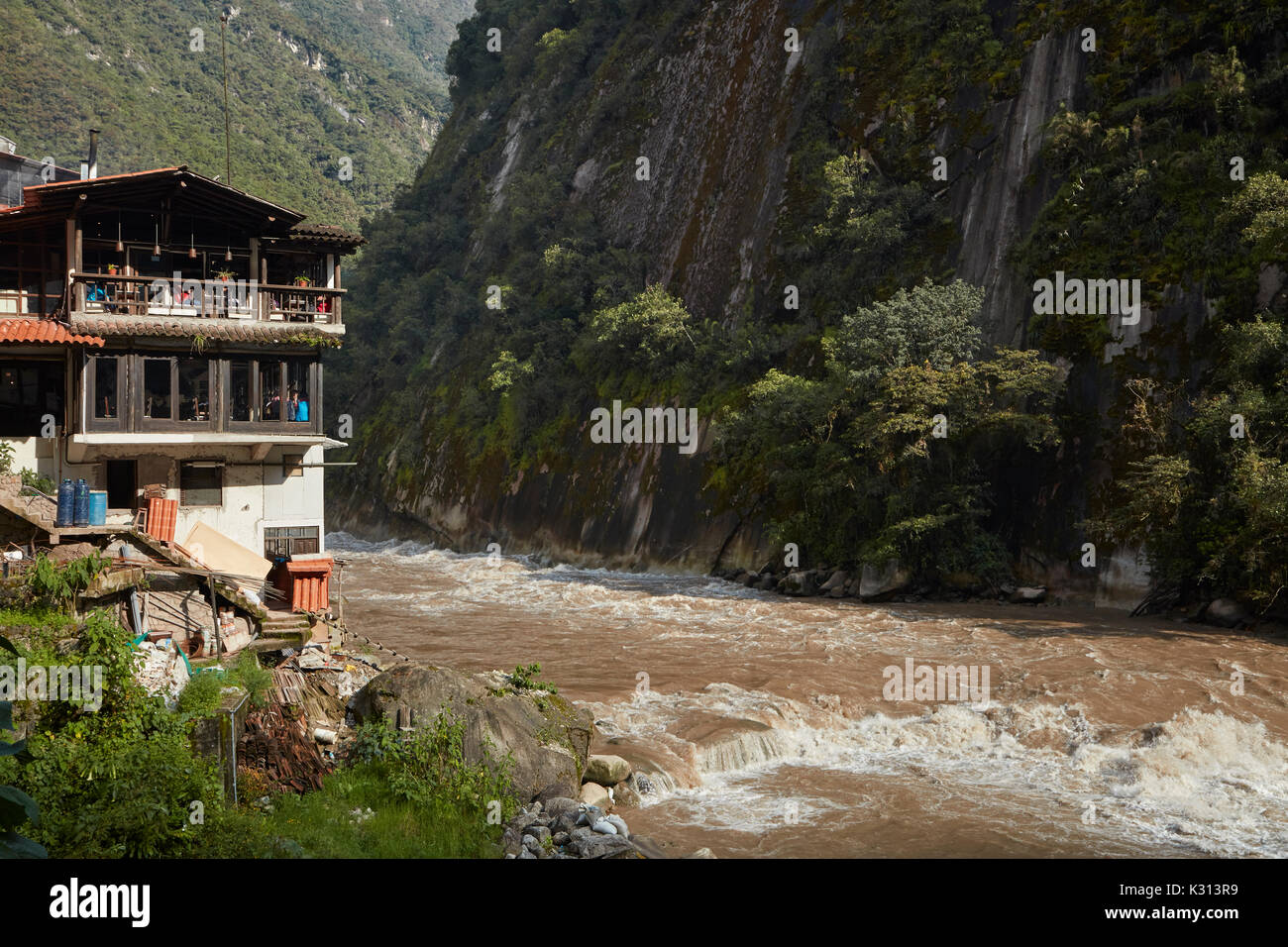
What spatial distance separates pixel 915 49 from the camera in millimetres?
41812

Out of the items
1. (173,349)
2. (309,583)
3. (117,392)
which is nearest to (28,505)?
(117,392)

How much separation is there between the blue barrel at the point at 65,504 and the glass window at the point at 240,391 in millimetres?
6204

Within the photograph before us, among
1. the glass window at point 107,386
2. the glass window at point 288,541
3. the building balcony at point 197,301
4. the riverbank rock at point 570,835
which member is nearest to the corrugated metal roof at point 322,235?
the building balcony at point 197,301

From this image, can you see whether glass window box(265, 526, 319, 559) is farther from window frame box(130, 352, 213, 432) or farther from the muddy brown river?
the muddy brown river

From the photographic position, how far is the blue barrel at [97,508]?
21.0 m

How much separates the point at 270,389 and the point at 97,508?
6.73 m

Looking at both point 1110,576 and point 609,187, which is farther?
point 609,187

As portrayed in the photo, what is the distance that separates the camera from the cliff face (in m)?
36.0

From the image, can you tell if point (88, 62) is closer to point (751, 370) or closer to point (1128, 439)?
point (751, 370)

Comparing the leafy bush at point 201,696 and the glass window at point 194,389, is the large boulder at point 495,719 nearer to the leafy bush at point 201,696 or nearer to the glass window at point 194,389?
the leafy bush at point 201,696

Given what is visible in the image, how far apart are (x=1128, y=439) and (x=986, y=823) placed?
703 inches

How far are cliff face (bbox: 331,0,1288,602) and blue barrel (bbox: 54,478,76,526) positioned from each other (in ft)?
73.9

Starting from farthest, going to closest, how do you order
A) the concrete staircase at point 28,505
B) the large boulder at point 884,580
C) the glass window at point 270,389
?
the large boulder at point 884,580
the glass window at point 270,389
the concrete staircase at point 28,505
